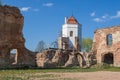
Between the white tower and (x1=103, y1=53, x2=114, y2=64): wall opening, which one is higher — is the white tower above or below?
above

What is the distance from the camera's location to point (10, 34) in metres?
30.4

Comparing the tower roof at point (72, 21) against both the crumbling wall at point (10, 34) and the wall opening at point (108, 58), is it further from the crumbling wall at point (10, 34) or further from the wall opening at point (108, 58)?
the crumbling wall at point (10, 34)

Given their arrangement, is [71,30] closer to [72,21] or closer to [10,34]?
[72,21]

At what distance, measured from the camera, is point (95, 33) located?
45375mm

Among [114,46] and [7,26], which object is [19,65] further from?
[114,46]

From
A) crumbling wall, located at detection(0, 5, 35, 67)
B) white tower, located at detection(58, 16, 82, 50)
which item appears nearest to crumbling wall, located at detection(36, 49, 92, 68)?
crumbling wall, located at detection(0, 5, 35, 67)

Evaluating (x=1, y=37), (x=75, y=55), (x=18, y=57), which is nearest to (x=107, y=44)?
(x=75, y=55)

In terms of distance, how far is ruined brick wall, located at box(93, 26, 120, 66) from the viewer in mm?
41312

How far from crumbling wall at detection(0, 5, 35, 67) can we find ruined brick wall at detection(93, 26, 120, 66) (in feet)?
47.4

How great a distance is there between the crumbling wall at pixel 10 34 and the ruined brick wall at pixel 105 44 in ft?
47.4

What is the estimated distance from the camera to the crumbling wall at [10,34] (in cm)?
2944

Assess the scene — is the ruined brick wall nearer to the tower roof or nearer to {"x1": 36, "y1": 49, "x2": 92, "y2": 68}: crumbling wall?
{"x1": 36, "y1": 49, "x2": 92, "y2": 68}: crumbling wall

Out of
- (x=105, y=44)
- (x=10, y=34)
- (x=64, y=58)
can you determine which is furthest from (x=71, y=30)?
(x=10, y=34)

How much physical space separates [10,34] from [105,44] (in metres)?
17.7
